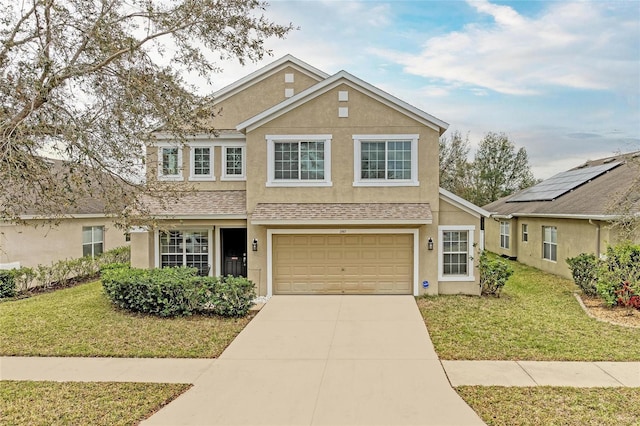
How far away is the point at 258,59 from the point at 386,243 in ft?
25.4

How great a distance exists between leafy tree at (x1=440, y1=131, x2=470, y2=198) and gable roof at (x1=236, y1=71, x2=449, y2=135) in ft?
84.7

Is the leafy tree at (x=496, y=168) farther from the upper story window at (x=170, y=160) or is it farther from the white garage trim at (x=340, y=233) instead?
the upper story window at (x=170, y=160)

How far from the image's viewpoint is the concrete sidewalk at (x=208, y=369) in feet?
24.1

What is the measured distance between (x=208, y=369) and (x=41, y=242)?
1329cm

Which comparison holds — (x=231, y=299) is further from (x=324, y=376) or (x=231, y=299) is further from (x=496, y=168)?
(x=496, y=168)

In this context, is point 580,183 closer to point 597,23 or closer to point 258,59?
point 597,23

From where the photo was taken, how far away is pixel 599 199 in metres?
17.0

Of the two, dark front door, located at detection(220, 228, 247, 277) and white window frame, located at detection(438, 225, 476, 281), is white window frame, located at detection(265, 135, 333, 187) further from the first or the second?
white window frame, located at detection(438, 225, 476, 281)

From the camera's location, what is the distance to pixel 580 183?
21688mm

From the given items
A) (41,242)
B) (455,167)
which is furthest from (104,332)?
(455,167)

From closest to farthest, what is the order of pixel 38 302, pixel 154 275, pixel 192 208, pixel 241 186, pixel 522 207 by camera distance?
1. pixel 154 275
2. pixel 38 302
3. pixel 192 208
4. pixel 241 186
5. pixel 522 207

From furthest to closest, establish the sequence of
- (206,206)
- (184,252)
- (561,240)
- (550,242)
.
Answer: (550,242) < (561,240) < (184,252) < (206,206)

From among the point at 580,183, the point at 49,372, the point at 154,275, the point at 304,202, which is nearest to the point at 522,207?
the point at 580,183

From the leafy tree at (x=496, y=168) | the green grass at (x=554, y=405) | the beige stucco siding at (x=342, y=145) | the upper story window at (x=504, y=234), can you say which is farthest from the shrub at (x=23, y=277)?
the leafy tree at (x=496, y=168)
